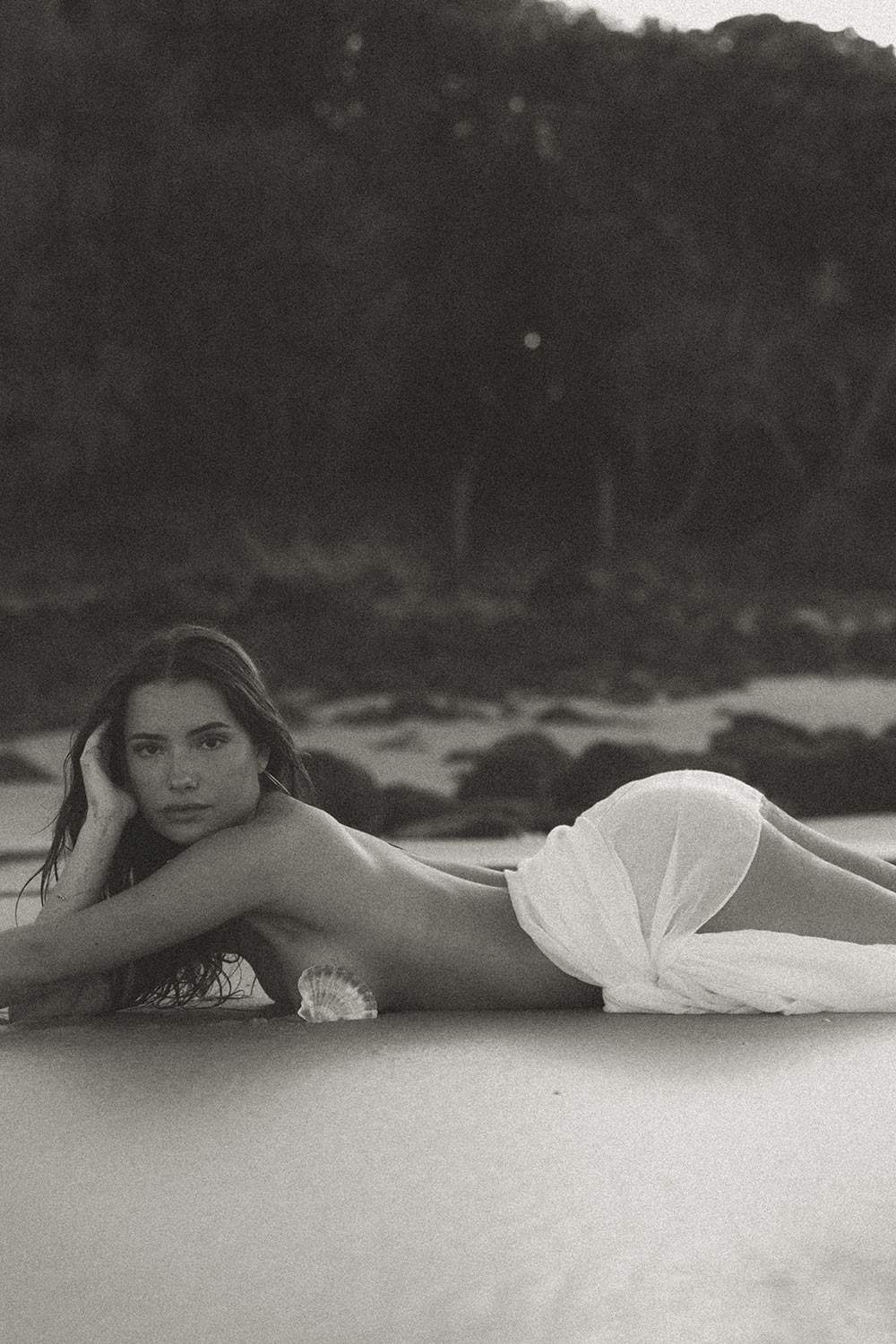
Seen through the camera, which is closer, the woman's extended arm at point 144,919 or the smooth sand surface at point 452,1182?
the smooth sand surface at point 452,1182

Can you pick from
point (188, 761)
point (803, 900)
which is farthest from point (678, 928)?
point (188, 761)

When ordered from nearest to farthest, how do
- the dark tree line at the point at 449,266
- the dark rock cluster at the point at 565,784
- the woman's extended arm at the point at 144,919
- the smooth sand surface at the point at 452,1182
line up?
the smooth sand surface at the point at 452,1182 → the woman's extended arm at the point at 144,919 → the dark rock cluster at the point at 565,784 → the dark tree line at the point at 449,266

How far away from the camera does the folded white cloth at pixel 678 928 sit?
5.31 feet

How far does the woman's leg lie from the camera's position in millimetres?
1639

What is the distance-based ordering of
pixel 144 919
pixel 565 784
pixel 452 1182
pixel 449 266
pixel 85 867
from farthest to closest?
pixel 449 266 < pixel 565 784 < pixel 85 867 < pixel 144 919 < pixel 452 1182

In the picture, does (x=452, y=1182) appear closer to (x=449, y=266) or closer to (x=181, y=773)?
(x=181, y=773)

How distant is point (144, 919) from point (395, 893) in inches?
9.9

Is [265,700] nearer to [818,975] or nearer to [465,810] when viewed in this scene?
[818,975]

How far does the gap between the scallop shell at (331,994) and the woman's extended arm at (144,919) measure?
137 mm

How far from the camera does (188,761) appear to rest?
1.57 metres

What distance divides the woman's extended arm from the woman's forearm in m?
0.08

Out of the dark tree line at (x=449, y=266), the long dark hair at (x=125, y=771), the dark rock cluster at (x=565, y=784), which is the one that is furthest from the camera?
the dark tree line at (x=449, y=266)

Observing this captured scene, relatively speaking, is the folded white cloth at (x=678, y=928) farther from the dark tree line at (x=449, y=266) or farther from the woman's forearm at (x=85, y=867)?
the dark tree line at (x=449, y=266)

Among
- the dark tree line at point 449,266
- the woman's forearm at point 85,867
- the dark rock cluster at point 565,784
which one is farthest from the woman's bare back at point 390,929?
the dark tree line at point 449,266
